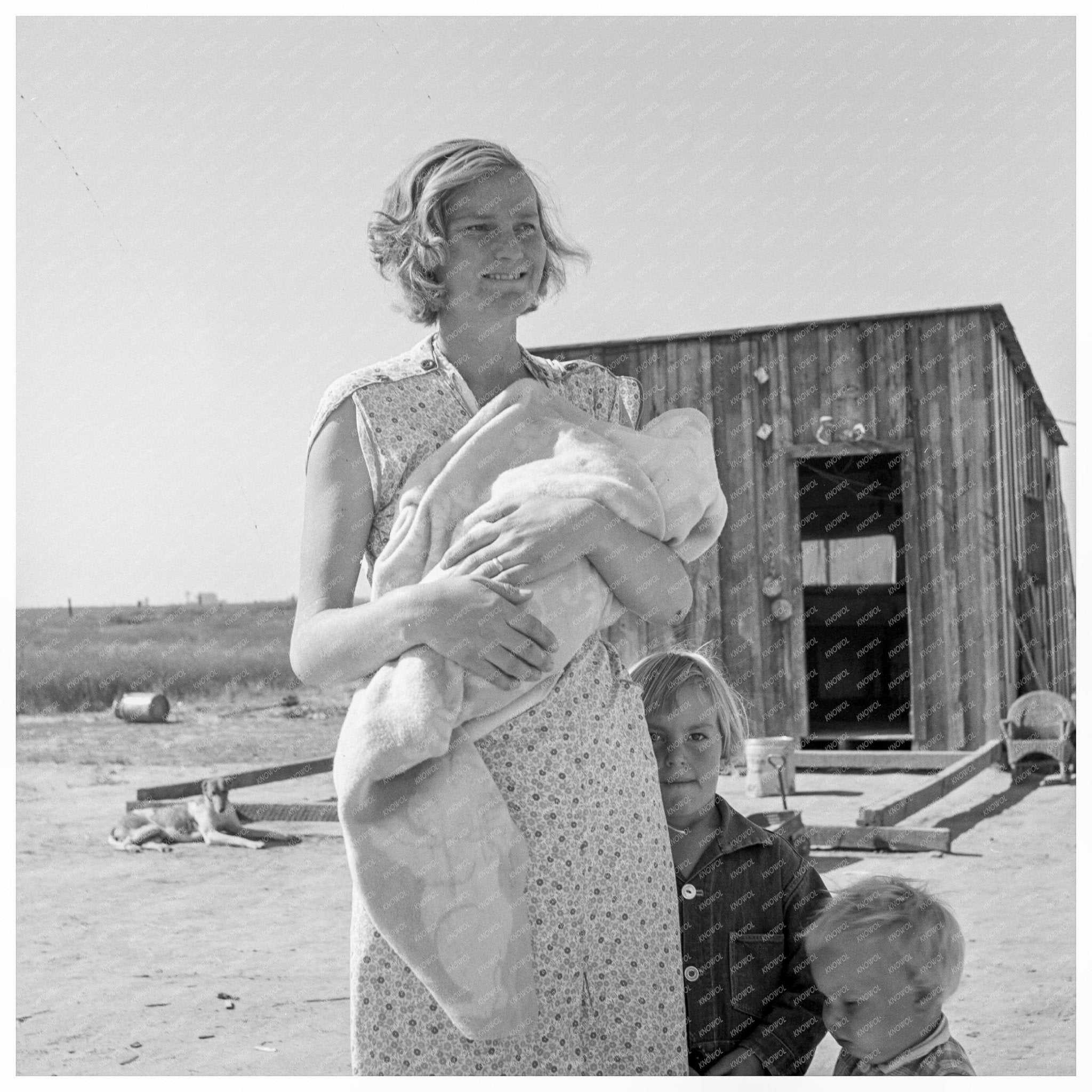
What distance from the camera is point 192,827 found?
8.45 metres

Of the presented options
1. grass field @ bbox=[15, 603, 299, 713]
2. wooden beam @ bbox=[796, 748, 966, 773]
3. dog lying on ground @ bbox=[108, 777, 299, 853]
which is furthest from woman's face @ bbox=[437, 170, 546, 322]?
grass field @ bbox=[15, 603, 299, 713]

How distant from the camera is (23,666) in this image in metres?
23.2

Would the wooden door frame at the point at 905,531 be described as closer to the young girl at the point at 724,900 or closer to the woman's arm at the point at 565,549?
the young girl at the point at 724,900

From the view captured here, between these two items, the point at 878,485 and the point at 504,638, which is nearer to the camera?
the point at 504,638

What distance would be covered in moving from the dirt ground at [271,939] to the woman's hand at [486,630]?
1.05 metres

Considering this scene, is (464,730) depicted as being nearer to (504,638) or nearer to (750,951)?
(504,638)

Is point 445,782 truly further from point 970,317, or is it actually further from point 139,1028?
point 970,317

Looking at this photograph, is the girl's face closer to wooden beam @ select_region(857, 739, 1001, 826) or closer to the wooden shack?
wooden beam @ select_region(857, 739, 1001, 826)

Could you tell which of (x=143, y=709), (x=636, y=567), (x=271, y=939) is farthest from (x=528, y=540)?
(x=143, y=709)

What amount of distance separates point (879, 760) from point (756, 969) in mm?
8927

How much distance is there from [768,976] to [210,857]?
6.17 metres

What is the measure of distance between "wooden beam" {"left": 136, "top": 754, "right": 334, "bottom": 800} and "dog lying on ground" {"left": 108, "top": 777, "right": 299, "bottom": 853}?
0.19 meters

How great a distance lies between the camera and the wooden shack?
36.3 feet

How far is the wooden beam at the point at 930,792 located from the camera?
7.02 m
